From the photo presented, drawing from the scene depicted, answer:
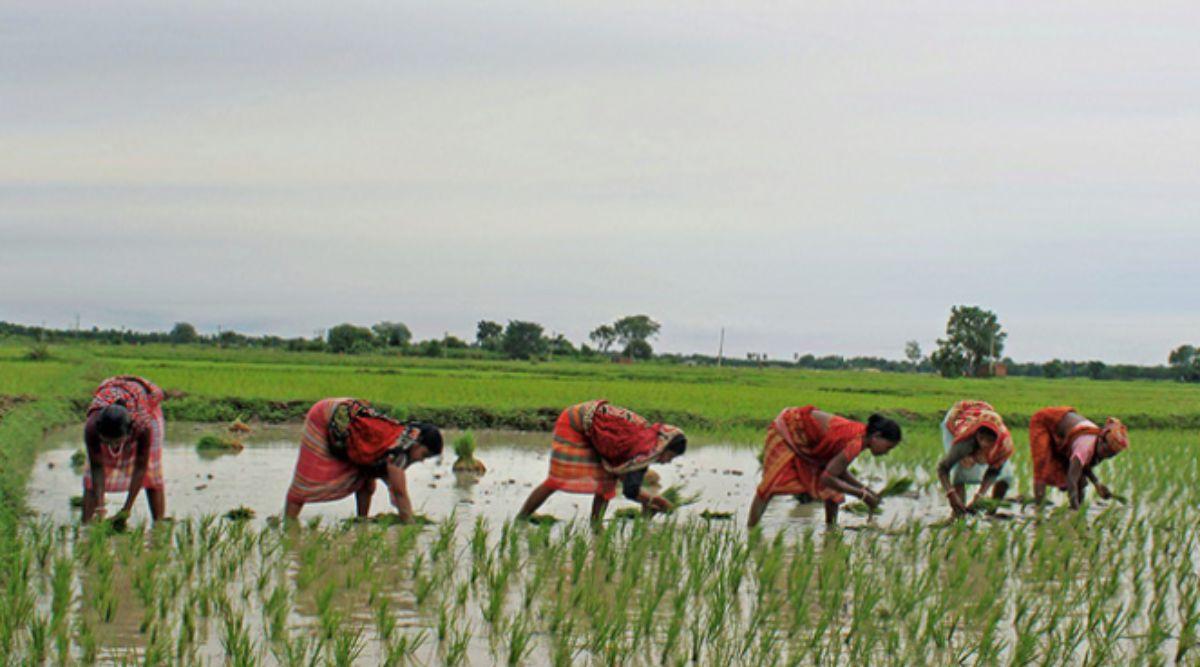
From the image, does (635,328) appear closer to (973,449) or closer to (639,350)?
(639,350)

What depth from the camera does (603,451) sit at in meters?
6.62

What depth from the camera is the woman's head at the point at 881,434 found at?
6434 millimetres

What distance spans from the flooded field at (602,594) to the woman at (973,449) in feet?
1.52

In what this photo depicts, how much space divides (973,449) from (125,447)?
5.56 m

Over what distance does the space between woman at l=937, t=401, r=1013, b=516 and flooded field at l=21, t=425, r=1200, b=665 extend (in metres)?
0.46

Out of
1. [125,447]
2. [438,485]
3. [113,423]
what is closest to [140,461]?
[125,447]

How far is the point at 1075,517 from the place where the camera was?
7305 millimetres

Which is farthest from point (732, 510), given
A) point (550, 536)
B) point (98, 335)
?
point (98, 335)

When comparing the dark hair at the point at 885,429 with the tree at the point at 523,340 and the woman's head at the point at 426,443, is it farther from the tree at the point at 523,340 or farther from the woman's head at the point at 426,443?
the tree at the point at 523,340

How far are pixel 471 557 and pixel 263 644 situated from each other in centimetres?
190

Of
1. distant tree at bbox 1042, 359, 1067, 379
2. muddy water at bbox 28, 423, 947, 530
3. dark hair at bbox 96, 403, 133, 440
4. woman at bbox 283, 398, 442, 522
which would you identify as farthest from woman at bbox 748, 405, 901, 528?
distant tree at bbox 1042, 359, 1067, 379

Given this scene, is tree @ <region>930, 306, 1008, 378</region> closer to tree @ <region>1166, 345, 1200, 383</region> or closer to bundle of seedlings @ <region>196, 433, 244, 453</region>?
tree @ <region>1166, 345, 1200, 383</region>

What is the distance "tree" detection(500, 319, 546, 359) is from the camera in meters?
54.6

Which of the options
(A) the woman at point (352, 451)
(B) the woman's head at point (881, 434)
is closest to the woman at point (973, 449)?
(B) the woman's head at point (881, 434)
